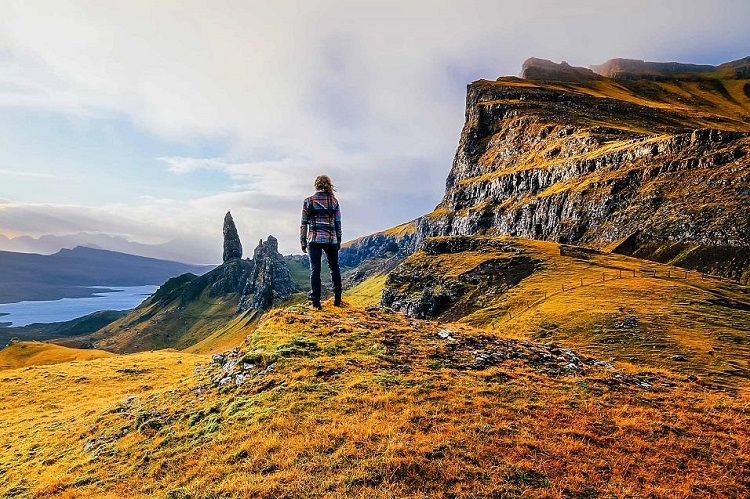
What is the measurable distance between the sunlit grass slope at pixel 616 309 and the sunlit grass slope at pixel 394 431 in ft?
57.2

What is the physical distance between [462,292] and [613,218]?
6691 cm

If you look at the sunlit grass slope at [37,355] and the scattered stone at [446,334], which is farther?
the sunlit grass slope at [37,355]

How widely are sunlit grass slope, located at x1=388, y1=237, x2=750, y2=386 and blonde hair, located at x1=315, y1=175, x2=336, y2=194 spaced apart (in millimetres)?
25386

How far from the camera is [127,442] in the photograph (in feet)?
42.1

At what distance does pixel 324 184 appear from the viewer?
62.2 feet

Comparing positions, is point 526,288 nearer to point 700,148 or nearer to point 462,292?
point 462,292

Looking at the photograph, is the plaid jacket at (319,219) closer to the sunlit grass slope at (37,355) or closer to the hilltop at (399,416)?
the hilltop at (399,416)

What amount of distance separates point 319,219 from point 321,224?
27cm

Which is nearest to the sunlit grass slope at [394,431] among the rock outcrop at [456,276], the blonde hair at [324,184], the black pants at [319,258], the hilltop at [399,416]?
the hilltop at [399,416]

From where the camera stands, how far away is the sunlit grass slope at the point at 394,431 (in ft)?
28.6

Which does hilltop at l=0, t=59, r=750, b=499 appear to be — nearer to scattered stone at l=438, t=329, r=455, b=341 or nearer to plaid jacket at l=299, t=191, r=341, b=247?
scattered stone at l=438, t=329, r=455, b=341

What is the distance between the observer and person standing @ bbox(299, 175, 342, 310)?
18734 mm

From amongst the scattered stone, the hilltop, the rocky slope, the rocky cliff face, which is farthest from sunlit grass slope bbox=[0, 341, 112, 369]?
the rocky cliff face

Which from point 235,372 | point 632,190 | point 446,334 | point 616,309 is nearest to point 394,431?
point 235,372
